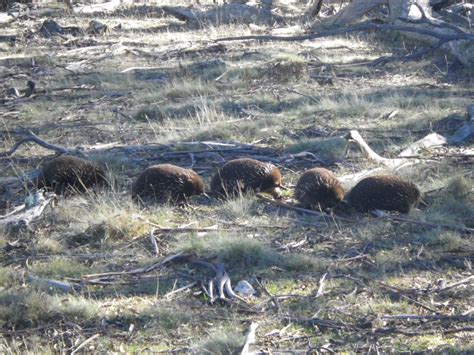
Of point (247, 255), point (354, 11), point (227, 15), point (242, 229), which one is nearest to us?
point (247, 255)

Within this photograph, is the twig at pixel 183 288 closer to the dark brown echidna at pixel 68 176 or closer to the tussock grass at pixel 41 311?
the tussock grass at pixel 41 311

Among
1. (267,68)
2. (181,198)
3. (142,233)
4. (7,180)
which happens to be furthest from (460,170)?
(267,68)

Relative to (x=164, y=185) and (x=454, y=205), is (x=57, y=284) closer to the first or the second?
(x=164, y=185)

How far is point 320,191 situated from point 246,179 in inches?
31.3

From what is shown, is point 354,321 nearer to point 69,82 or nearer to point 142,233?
point 142,233

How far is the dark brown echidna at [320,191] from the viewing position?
7039mm

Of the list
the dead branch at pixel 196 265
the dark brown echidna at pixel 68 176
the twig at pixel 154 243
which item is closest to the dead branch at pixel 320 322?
the dead branch at pixel 196 265

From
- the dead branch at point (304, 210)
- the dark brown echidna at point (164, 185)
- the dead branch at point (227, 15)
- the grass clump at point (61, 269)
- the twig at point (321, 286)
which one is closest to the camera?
the twig at point (321, 286)

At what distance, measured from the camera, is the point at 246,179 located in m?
7.44

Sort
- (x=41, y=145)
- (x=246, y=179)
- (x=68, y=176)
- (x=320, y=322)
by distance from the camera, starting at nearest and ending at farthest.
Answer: (x=320, y=322) → (x=246, y=179) → (x=68, y=176) → (x=41, y=145)

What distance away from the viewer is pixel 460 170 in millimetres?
8070

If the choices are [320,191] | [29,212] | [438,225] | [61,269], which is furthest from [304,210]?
[29,212]

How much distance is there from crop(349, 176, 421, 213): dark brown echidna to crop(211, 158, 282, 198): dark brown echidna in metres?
0.86

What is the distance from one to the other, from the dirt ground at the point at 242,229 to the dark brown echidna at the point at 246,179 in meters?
0.14
